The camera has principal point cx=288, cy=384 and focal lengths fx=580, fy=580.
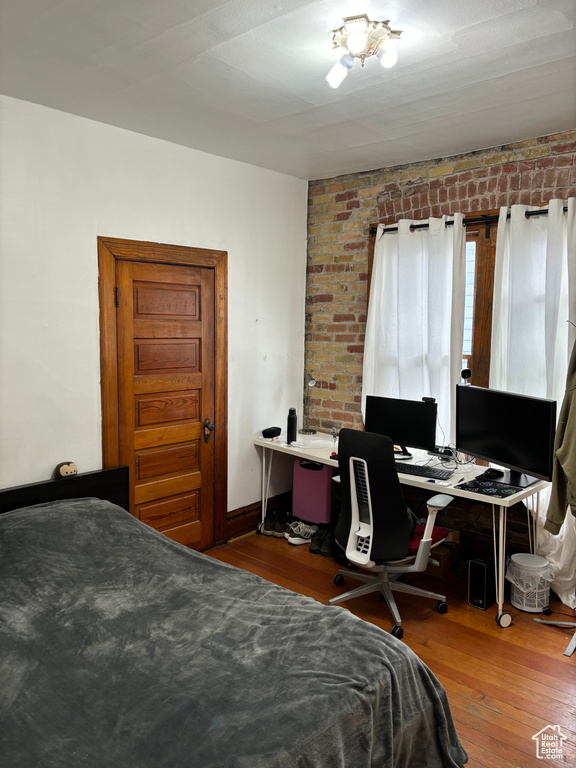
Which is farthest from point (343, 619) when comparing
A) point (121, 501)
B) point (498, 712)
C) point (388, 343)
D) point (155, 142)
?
point (155, 142)

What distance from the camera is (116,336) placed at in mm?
3617

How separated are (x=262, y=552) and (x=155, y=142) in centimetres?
293

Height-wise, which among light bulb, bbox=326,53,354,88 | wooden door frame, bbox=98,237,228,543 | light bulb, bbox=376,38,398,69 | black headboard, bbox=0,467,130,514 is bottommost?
black headboard, bbox=0,467,130,514

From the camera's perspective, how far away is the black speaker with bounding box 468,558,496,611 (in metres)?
3.41

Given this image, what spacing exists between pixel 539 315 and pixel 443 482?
3.93 ft

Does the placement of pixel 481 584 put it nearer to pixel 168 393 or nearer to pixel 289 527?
pixel 289 527

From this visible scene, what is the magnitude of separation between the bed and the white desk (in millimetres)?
1299

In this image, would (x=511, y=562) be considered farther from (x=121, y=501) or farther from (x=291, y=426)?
(x=121, y=501)

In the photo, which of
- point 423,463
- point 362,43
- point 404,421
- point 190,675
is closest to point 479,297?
point 404,421

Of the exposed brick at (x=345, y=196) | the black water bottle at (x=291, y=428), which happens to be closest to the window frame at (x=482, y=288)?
the exposed brick at (x=345, y=196)

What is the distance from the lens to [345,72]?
7.77 ft

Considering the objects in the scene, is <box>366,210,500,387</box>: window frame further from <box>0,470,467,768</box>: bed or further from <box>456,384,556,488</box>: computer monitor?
<box>0,470,467,768</box>: bed

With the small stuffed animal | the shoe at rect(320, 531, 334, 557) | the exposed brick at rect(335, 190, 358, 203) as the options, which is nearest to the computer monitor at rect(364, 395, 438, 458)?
the shoe at rect(320, 531, 334, 557)

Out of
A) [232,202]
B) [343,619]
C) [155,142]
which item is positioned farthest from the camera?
[232,202]
